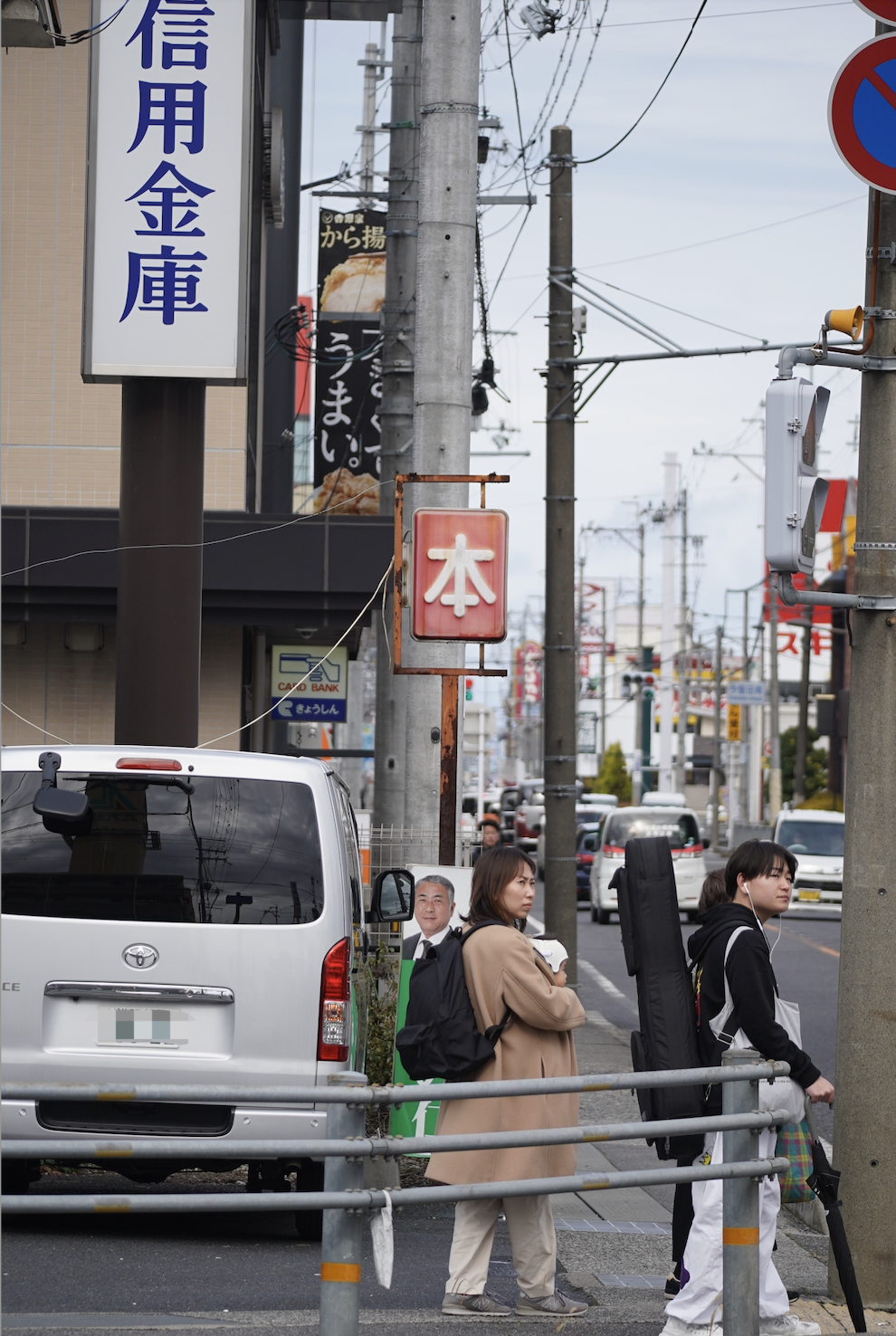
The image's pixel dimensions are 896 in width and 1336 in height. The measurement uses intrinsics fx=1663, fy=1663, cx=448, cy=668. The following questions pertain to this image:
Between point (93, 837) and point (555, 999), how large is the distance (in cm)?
198

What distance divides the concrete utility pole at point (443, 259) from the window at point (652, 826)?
75.9ft

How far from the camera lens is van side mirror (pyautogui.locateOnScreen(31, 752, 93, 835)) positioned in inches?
253

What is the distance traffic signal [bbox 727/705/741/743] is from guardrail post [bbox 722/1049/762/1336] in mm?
64361

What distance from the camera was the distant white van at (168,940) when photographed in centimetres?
643

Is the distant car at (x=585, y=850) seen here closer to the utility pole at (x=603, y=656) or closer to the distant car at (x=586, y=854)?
the distant car at (x=586, y=854)

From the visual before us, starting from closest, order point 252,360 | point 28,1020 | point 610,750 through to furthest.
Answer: point 28,1020
point 252,360
point 610,750

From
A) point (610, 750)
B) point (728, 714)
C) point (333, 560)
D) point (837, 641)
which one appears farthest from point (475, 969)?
point (610, 750)

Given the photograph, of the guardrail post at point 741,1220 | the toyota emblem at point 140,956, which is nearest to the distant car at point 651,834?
the toyota emblem at point 140,956

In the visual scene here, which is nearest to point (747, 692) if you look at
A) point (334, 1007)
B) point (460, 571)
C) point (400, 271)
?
point (400, 271)

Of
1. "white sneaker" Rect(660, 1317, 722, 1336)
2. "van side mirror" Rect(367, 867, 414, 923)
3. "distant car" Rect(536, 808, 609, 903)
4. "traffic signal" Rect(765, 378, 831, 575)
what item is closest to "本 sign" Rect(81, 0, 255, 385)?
"van side mirror" Rect(367, 867, 414, 923)

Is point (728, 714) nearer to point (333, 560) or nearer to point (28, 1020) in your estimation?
point (333, 560)

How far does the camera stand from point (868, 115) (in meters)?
6.19

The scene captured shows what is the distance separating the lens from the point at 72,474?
16.3 meters

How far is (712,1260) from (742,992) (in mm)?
907
